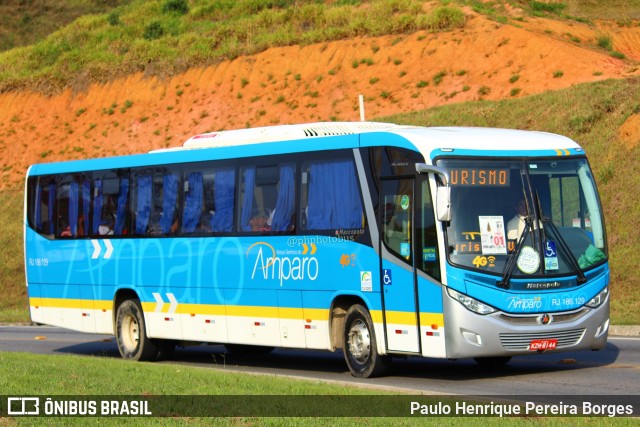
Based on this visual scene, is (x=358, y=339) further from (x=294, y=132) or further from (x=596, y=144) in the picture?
(x=596, y=144)

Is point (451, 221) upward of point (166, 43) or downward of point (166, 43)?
downward

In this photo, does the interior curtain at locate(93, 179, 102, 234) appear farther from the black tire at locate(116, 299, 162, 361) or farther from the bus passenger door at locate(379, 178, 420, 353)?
the bus passenger door at locate(379, 178, 420, 353)

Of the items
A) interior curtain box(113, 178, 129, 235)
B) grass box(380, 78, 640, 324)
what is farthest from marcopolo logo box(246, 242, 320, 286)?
grass box(380, 78, 640, 324)

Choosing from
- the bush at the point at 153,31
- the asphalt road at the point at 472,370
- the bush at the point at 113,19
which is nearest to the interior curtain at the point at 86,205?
the asphalt road at the point at 472,370

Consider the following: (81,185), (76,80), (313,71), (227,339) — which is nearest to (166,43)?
(76,80)

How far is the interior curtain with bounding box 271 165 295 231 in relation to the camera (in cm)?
1694

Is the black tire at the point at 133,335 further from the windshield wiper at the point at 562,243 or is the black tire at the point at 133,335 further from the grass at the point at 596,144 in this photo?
the grass at the point at 596,144

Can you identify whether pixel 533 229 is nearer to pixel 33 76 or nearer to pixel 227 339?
pixel 227 339

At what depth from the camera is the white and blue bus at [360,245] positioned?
14414mm

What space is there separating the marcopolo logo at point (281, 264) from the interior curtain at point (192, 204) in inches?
62.9

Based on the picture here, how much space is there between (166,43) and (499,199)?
5298cm

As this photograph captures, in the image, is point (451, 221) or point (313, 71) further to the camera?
point (313, 71)

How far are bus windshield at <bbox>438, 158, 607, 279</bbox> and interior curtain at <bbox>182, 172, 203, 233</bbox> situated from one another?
5.49 meters

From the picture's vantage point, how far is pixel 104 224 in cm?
2084
